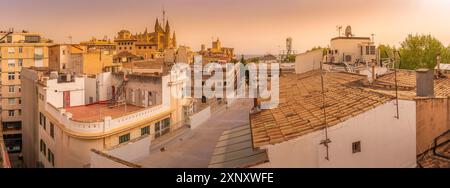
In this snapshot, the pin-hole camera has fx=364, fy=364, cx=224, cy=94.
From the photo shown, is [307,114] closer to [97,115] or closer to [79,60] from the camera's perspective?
[97,115]

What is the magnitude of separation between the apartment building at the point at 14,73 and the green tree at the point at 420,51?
18192mm

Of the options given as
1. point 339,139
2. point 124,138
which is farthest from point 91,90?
point 339,139

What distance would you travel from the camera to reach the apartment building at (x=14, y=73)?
56.5 ft

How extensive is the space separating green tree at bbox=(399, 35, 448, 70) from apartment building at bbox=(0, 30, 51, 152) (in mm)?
18192

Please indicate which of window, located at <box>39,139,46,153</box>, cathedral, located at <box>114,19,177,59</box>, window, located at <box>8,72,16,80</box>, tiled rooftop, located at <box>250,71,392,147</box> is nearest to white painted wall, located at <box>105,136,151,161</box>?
tiled rooftop, located at <box>250,71,392,147</box>

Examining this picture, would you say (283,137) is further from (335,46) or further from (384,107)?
(335,46)

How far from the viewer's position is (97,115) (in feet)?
28.4

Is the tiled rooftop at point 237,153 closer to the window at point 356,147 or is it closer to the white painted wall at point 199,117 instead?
the window at point 356,147

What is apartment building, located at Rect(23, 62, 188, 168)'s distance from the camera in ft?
21.6

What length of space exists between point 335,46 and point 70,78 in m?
8.80

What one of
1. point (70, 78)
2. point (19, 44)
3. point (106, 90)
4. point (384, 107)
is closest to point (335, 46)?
point (106, 90)

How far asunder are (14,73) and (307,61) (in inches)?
556

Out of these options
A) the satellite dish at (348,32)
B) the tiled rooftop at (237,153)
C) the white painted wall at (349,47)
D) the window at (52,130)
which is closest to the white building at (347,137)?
the tiled rooftop at (237,153)
